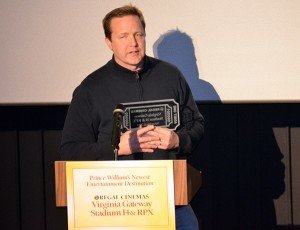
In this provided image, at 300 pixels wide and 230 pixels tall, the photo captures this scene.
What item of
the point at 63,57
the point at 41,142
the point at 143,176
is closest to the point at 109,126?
the point at 143,176

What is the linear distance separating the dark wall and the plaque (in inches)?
63.1

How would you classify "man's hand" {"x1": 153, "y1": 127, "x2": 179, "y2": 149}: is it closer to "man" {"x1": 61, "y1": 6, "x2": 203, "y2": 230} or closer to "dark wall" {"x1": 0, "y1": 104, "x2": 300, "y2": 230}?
"man" {"x1": 61, "y1": 6, "x2": 203, "y2": 230}

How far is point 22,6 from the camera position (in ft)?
11.1

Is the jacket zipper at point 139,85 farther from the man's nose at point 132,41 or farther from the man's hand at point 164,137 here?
the man's hand at point 164,137

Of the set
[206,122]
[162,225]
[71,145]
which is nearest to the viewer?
[162,225]

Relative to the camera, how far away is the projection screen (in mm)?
3291

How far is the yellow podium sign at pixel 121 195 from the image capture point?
1.86 metres

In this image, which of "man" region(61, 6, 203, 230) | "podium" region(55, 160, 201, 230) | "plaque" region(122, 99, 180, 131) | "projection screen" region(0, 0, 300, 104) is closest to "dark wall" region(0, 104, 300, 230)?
"projection screen" region(0, 0, 300, 104)

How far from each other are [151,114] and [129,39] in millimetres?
396

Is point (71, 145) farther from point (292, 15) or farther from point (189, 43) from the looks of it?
point (292, 15)

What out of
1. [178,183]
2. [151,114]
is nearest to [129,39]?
[151,114]

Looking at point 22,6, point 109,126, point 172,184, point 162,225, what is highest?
point 22,6

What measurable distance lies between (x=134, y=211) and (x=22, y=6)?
1.88m

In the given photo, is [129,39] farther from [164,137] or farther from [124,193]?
[124,193]
